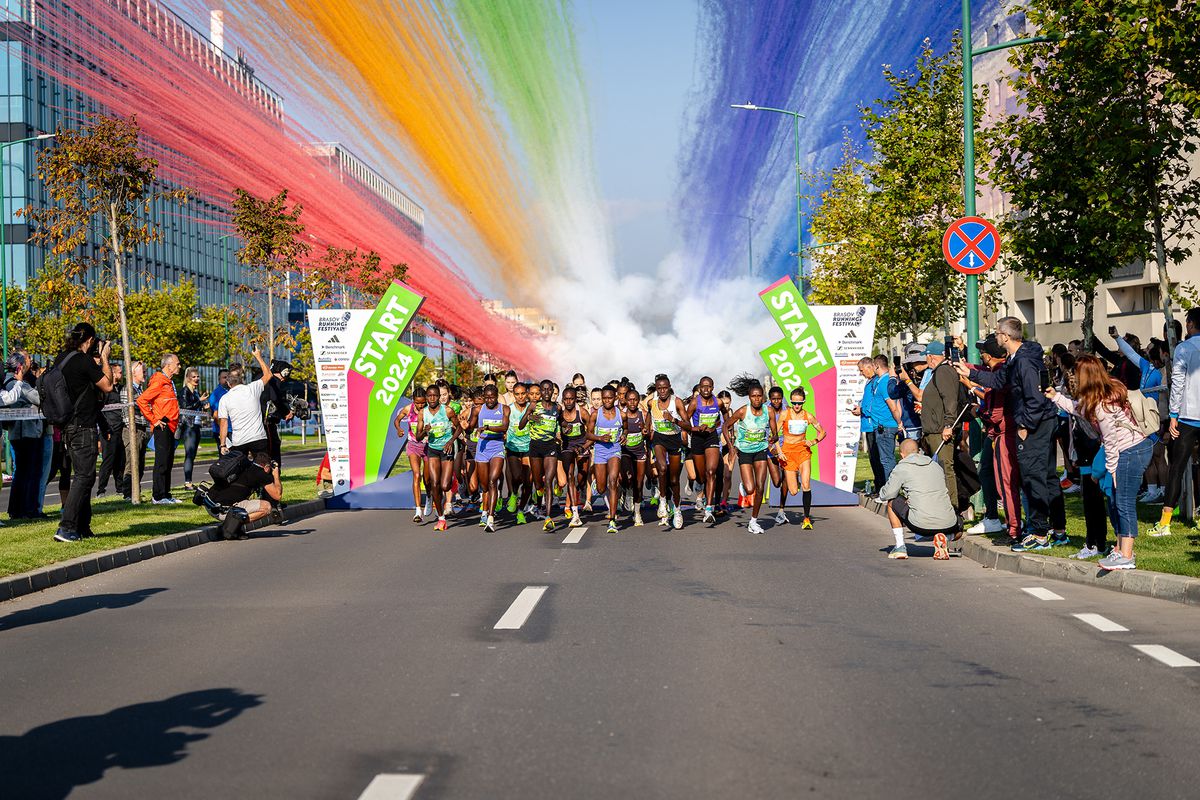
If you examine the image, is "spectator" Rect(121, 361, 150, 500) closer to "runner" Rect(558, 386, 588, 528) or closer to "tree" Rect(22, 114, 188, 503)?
"tree" Rect(22, 114, 188, 503)

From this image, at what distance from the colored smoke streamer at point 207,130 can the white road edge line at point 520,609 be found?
10.3m

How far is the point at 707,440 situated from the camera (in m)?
17.2

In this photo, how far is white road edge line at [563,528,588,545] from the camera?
48.3 ft

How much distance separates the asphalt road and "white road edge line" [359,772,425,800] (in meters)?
0.02

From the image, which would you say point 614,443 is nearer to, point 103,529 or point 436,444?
point 436,444

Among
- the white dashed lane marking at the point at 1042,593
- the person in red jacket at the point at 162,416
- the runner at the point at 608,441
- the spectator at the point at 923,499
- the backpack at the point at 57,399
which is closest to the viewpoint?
the white dashed lane marking at the point at 1042,593

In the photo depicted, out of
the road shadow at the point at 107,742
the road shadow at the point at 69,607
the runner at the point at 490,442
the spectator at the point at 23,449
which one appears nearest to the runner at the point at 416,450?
the runner at the point at 490,442

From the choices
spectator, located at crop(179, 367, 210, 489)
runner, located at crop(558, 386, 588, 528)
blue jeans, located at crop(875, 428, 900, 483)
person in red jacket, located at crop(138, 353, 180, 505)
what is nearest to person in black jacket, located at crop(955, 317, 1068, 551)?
blue jeans, located at crop(875, 428, 900, 483)

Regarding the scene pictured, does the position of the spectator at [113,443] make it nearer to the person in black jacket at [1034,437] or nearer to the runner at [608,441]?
the runner at [608,441]

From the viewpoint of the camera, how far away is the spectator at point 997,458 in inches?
523

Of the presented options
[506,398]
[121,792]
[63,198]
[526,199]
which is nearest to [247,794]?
[121,792]

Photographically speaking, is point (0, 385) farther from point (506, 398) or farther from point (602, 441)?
point (602, 441)

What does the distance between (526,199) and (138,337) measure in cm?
3672

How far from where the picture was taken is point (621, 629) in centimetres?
879
